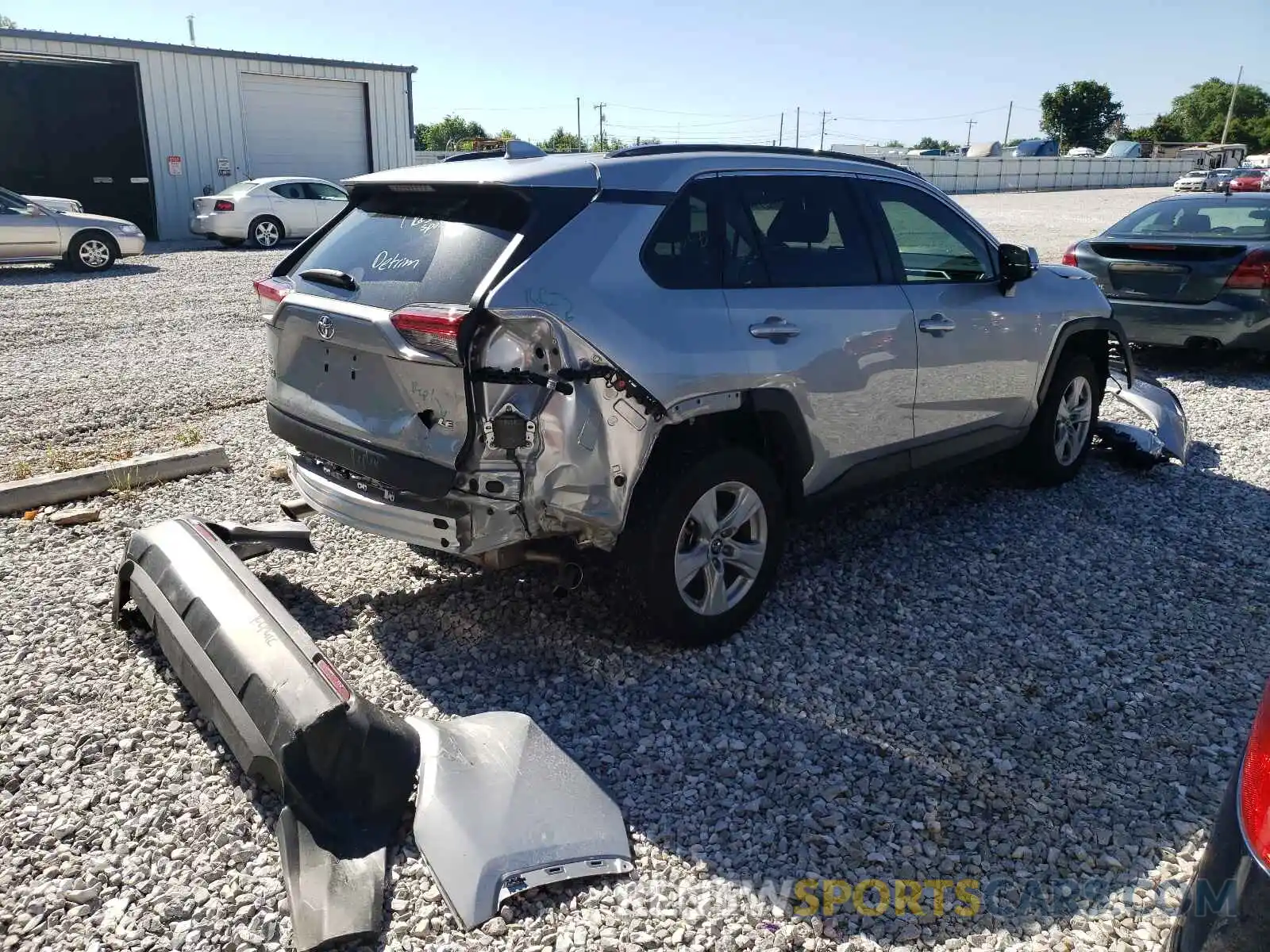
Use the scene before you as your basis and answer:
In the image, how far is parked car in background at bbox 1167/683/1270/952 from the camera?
5.56ft

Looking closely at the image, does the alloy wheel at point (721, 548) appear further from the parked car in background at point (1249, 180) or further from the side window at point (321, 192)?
the parked car in background at point (1249, 180)

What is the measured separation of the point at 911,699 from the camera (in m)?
3.74

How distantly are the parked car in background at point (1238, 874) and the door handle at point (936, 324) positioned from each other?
2.96 meters

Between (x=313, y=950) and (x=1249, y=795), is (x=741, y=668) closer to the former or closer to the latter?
(x=313, y=950)

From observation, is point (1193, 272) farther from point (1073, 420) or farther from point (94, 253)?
point (94, 253)

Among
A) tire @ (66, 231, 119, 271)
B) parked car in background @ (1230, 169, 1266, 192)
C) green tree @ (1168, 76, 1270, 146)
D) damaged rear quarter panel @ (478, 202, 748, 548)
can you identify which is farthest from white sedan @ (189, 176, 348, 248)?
green tree @ (1168, 76, 1270, 146)

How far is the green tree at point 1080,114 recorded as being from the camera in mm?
92625

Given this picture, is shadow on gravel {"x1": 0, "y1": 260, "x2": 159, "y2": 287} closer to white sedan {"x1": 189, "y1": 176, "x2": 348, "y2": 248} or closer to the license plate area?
white sedan {"x1": 189, "y1": 176, "x2": 348, "y2": 248}

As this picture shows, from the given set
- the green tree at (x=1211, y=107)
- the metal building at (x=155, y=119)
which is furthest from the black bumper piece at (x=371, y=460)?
the green tree at (x=1211, y=107)

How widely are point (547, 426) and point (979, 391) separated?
2762 mm

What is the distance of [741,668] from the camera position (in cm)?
394

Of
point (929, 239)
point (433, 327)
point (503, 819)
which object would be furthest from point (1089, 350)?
point (503, 819)

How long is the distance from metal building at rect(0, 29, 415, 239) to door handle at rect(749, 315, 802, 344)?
23.1m

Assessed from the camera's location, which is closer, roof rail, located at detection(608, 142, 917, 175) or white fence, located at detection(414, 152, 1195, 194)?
roof rail, located at detection(608, 142, 917, 175)
